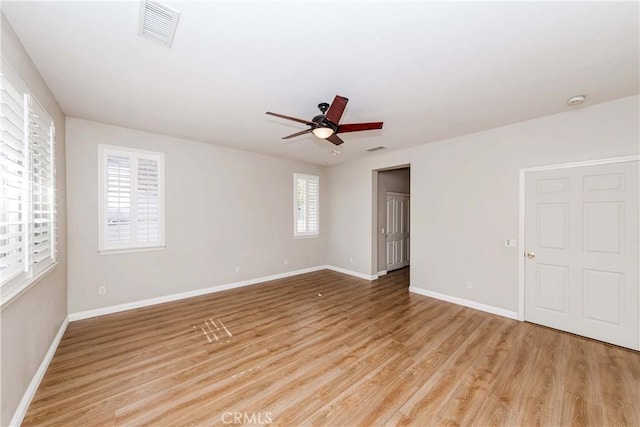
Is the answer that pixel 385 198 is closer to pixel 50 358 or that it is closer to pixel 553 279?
pixel 553 279

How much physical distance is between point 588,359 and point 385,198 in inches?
164

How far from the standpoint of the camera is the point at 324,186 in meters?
6.69

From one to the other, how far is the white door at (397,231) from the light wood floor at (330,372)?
2.60 metres

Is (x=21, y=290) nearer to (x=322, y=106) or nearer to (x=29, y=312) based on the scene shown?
(x=29, y=312)

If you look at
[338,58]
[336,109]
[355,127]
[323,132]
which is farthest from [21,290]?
[355,127]

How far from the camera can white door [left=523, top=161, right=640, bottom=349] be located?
2.86 m

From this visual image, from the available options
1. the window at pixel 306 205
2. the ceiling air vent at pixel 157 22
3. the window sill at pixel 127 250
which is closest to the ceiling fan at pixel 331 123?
the ceiling air vent at pixel 157 22

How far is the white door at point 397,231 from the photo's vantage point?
6.31 m

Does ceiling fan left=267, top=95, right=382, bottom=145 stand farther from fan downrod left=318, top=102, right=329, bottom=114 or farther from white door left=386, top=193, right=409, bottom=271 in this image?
white door left=386, top=193, right=409, bottom=271

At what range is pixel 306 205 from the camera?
6328 mm

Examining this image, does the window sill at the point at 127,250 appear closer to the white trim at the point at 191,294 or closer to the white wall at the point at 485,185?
the white trim at the point at 191,294

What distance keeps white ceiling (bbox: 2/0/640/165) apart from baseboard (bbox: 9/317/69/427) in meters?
2.66

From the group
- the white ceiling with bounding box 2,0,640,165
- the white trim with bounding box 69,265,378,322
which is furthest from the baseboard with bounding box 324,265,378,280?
the white ceiling with bounding box 2,0,640,165

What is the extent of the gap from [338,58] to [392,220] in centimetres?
477
